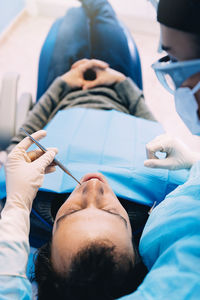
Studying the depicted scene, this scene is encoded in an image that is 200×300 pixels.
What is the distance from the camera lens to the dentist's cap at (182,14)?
0.56m

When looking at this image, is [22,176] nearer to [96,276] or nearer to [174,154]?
[96,276]

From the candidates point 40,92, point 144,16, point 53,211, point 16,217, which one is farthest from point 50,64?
point 144,16

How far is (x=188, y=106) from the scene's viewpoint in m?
0.69

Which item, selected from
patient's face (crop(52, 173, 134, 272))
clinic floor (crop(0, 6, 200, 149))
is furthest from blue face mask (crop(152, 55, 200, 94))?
clinic floor (crop(0, 6, 200, 149))

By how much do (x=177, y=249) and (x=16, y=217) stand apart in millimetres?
468

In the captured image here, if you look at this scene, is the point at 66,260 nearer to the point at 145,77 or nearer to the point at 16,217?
the point at 16,217

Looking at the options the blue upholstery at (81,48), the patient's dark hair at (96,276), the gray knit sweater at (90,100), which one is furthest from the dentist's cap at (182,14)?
the blue upholstery at (81,48)

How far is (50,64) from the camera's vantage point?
64.9 inches

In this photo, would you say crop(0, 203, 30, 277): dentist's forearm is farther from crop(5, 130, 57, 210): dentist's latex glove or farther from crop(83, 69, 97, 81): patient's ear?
crop(83, 69, 97, 81): patient's ear

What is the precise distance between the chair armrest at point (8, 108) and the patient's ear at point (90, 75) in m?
0.41

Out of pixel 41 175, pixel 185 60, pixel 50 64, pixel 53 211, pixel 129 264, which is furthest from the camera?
pixel 50 64

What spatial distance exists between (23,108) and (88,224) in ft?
3.31

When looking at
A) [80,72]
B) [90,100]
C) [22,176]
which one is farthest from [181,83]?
[80,72]

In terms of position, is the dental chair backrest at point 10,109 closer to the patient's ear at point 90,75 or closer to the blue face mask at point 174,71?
the patient's ear at point 90,75
